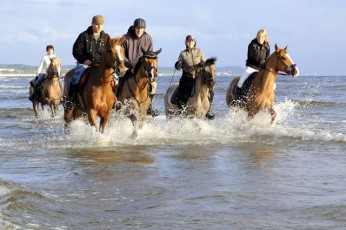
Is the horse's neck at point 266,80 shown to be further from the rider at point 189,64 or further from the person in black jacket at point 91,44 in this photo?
the person in black jacket at point 91,44

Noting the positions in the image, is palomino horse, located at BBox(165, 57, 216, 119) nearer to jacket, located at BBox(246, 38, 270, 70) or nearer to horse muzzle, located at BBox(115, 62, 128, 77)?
jacket, located at BBox(246, 38, 270, 70)

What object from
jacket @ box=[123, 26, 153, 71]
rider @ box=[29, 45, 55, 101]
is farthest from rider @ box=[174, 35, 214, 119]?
rider @ box=[29, 45, 55, 101]

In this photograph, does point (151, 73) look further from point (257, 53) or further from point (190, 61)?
point (257, 53)

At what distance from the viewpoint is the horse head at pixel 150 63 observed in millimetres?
12625

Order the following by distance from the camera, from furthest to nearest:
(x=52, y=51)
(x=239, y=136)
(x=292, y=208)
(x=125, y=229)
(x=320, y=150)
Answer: (x=52, y=51)
(x=239, y=136)
(x=320, y=150)
(x=292, y=208)
(x=125, y=229)

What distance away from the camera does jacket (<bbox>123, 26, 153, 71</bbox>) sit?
1401 cm

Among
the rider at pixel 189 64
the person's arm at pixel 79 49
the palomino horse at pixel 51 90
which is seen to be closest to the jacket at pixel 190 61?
the rider at pixel 189 64

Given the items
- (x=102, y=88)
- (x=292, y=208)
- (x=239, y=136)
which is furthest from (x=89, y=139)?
(x=292, y=208)

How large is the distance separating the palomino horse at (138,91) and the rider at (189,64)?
1633 mm

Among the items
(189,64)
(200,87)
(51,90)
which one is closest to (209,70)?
(200,87)

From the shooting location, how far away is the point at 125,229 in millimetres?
6438

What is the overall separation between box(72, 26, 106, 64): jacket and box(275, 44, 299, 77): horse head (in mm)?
4122

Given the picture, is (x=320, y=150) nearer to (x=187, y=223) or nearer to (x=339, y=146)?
(x=339, y=146)

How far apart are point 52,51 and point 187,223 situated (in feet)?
50.9
